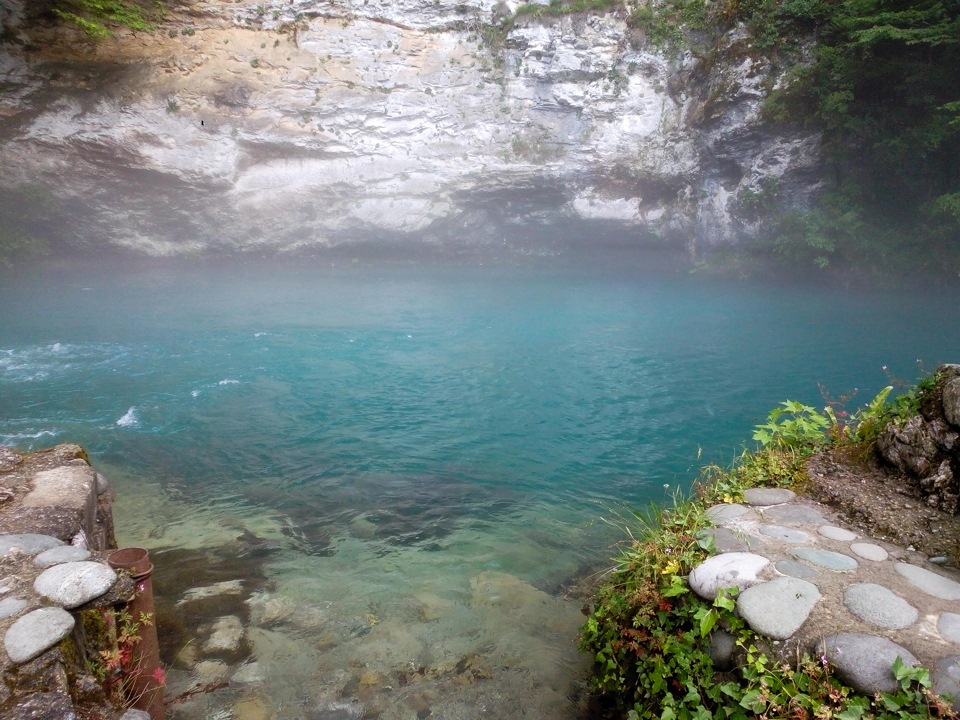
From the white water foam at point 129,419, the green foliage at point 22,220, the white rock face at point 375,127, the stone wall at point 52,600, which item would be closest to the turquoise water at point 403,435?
the white water foam at point 129,419

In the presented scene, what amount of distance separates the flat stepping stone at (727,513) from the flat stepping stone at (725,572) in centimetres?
47

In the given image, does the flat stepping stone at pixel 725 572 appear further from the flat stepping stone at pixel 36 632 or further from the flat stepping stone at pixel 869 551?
the flat stepping stone at pixel 36 632

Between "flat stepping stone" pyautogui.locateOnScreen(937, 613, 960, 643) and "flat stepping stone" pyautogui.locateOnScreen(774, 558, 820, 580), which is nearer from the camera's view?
"flat stepping stone" pyautogui.locateOnScreen(937, 613, 960, 643)

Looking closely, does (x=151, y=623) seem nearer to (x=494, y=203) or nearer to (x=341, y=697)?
(x=341, y=697)

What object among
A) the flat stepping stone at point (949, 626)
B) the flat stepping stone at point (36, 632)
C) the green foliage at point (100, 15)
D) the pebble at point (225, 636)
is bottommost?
the pebble at point (225, 636)

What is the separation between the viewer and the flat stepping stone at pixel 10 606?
228 centimetres

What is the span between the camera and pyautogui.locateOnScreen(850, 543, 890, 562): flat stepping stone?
2.86 m

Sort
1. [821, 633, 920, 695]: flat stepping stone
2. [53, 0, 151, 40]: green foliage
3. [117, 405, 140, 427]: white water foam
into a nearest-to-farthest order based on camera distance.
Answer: [821, 633, 920, 695]: flat stepping stone, [117, 405, 140, 427]: white water foam, [53, 0, 151, 40]: green foliage

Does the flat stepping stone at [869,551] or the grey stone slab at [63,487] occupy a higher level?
the flat stepping stone at [869,551]

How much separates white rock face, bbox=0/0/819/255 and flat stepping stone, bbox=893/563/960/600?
19.3 m

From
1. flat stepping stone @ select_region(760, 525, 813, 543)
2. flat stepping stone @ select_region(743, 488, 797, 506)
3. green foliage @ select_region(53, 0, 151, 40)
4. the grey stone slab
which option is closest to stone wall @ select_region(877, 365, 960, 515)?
flat stepping stone @ select_region(743, 488, 797, 506)

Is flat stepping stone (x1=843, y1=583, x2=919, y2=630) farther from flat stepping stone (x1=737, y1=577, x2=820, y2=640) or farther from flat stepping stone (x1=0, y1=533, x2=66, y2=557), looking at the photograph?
flat stepping stone (x1=0, y1=533, x2=66, y2=557)

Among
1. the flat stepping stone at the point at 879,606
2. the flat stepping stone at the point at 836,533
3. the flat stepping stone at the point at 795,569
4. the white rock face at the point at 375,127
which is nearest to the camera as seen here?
the flat stepping stone at the point at 879,606

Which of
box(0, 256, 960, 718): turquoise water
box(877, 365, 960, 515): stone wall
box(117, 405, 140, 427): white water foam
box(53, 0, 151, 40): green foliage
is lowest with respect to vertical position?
box(117, 405, 140, 427): white water foam
